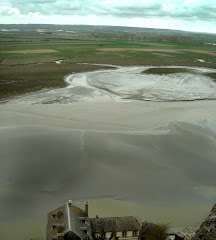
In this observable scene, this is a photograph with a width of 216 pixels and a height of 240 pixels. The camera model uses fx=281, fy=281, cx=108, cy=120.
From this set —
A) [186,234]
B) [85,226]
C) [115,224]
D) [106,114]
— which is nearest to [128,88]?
[106,114]

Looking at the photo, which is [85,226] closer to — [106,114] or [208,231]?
[208,231]

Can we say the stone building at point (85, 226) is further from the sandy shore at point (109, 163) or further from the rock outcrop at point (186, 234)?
the sandy shore at point (109, 163)

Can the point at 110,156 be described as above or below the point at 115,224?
above

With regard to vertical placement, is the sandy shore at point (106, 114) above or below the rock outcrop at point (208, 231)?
below

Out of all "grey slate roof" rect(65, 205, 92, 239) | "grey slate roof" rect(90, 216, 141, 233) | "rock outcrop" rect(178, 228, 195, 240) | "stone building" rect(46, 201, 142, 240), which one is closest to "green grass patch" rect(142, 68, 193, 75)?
"rock outcrop" rect(178, 228, 195, 240)

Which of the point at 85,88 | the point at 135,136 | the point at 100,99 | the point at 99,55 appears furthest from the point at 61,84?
the point at 99,55

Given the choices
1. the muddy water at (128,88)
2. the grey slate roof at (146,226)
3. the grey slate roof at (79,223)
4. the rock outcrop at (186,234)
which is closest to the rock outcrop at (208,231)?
the rock outcrop at (186,234)

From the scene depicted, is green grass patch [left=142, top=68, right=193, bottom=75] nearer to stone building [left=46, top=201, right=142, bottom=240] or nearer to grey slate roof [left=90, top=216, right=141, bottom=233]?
grey slate roof [left=90, top=216, right=141, bottom=233]
